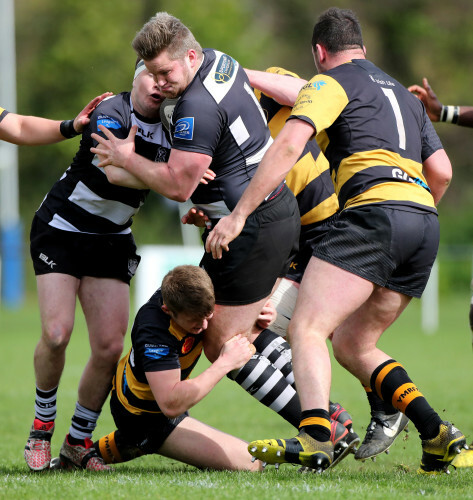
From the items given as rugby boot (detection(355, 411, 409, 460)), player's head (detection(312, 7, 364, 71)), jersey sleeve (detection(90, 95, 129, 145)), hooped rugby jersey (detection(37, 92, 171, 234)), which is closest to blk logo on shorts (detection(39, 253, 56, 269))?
hooped rugby jersey (detection(37, 92, 171, 234))

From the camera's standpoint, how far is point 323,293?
4434 mm

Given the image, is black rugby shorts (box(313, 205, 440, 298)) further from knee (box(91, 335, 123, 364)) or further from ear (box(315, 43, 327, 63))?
knee (box(91, 335, 123, 364))

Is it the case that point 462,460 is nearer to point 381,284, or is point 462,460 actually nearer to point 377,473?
point 377,473

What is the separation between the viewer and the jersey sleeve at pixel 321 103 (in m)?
4.33

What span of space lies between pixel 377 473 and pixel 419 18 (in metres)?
36.3

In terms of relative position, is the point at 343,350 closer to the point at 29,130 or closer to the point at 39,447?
the point at 39,447

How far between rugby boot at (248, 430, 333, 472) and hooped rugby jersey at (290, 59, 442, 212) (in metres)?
1.26

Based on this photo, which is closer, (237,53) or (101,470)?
(101,470)

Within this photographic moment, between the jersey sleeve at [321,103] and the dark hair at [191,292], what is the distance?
92 cm

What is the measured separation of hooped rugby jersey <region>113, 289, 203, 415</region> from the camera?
4.56 meters

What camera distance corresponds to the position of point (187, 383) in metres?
4.46

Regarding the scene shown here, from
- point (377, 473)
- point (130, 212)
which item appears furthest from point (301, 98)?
point (377, 473)

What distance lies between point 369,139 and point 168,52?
3.69 feet

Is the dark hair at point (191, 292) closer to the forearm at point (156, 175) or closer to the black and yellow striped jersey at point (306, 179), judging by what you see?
the forearm at point (156, 175)
